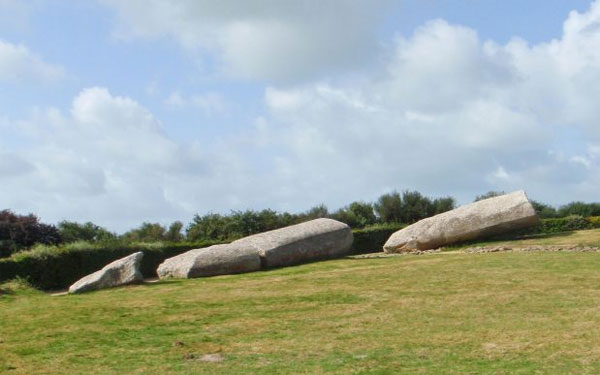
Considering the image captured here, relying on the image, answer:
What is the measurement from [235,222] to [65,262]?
14.4 meters

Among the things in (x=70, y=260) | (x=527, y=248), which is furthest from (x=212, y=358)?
(x=527, y=248)

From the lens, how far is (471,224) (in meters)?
30.4

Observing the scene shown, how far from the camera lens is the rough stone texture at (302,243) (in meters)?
27.6

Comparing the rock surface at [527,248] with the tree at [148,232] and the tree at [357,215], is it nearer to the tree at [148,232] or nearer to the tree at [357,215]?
the tree at [357,215]

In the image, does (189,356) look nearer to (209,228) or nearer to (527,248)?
(527,248)

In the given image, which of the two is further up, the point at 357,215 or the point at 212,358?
the point at 357,215

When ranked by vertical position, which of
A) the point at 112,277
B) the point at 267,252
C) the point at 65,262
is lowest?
the point at 112,277

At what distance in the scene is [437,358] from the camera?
454 inches

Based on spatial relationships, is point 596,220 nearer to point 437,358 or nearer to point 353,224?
point 353,224

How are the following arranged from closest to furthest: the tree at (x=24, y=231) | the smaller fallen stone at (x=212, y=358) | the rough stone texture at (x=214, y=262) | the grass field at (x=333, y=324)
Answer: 1. the grass field at (x=333, y=324)
2. the smaller fallen stone at (x=212, y=358)
3. the rough stone texture at (x=214, y=262)
4. the tree at (x=24, y=231)

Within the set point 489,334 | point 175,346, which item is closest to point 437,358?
point 489,334

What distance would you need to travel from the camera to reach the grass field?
11484 millimetres

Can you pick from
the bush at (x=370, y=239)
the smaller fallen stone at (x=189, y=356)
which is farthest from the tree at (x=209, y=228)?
the smaller fallen stone at (x=189, y=356)

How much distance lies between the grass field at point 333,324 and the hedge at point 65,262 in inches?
98.2
